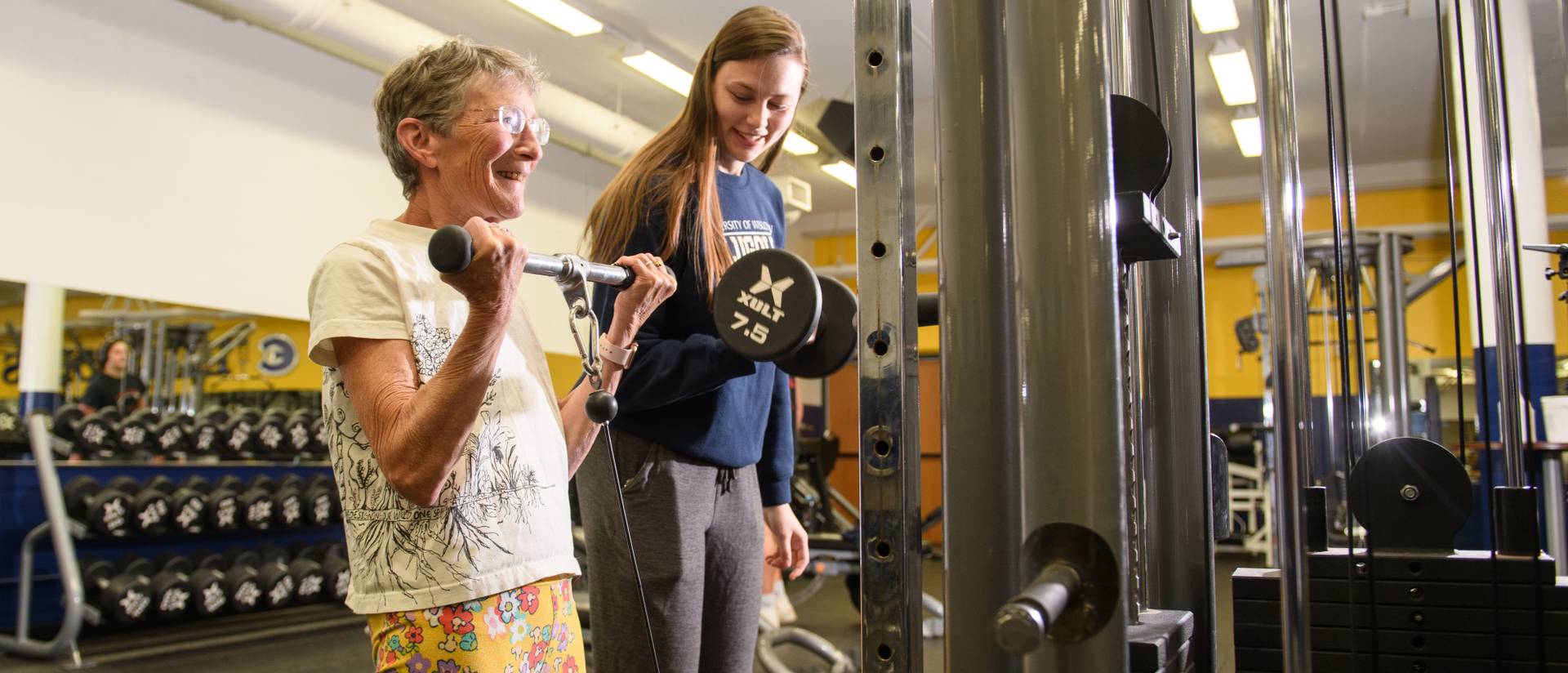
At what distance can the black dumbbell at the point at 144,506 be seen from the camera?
13.7 ft

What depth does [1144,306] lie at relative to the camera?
3.70 feet

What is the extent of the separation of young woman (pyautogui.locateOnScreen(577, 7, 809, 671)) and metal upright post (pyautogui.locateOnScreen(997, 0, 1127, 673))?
506 mm

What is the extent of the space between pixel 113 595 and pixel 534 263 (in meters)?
3.91

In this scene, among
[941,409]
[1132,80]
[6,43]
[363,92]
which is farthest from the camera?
[363,92]

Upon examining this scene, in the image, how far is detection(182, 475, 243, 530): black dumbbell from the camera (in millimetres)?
4426

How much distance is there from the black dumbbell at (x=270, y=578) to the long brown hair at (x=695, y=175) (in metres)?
3.85

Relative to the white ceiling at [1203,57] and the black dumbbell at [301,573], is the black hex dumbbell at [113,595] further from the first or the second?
the white ceiling at [1203,57]

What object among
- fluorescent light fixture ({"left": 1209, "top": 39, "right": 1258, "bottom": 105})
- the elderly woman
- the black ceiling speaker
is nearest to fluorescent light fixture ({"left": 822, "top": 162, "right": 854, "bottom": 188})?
fluorescent light fixture ({"left": 1209, "top": 39, "right": 1258, "bottom": 105})

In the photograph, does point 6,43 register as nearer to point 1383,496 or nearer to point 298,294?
point 298,294

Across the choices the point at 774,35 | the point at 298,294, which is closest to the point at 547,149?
the point at 298,294

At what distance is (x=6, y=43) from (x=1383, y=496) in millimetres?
5105

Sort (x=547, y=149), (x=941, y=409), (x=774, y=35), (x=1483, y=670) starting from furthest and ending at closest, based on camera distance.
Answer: (x=547, y=149)
(x=774, y=35)
(x=1483, y=670)
(x=941, y=409)

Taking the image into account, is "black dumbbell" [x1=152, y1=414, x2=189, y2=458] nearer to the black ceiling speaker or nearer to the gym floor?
the gym floor

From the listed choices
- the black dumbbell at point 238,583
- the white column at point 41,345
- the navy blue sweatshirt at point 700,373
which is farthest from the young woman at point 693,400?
the white column at point 41,345
